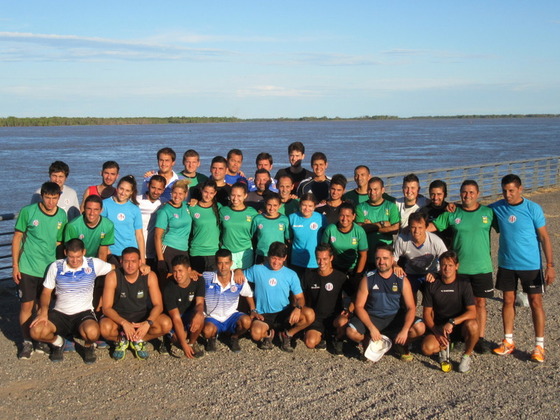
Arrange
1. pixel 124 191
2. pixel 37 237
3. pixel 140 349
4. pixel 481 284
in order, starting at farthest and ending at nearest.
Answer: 1. pixel 124 191
2. pixel 481 284
3. pixel 37 237
4. pixel 140 349

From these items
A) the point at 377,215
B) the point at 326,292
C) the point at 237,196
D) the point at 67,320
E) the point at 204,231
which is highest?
the point at 237,196

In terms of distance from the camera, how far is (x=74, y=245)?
20.0 feet

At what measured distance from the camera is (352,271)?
6.96 metres

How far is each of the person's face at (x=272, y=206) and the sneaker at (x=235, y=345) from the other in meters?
1.35

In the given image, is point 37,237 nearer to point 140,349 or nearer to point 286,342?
point 140,349

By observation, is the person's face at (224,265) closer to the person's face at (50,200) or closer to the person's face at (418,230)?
the person's face at (50,200)

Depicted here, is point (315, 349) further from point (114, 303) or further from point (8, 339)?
point (8, 339)

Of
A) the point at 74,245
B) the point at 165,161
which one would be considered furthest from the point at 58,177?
the point at 165,161

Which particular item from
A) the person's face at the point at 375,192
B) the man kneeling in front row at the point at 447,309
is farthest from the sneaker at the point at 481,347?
the person's face at the point at 375,192

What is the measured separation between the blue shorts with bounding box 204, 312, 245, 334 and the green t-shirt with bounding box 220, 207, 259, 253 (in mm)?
778

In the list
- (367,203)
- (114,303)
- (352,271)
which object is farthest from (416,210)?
(114,303)

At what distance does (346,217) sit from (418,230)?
736 mm

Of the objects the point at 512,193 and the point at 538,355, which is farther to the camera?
the point at 512,193

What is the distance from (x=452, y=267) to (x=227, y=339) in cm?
237
